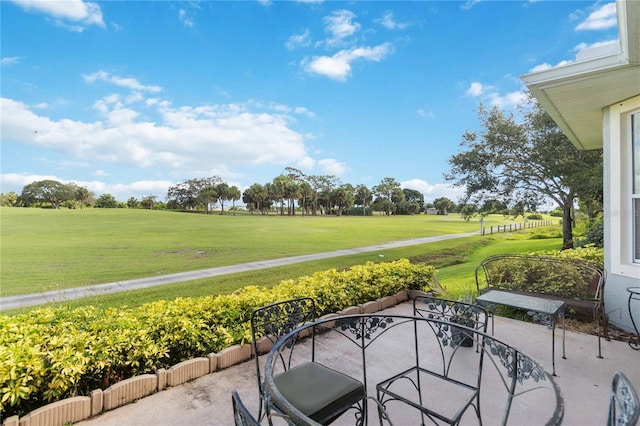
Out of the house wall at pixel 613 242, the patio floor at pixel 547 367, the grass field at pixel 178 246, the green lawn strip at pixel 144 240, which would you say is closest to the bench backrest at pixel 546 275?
the house wall at pixel 613 242

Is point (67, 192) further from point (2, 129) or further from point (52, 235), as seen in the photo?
point (2, 129)

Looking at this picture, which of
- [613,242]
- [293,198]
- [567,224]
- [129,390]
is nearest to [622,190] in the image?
[613,242]

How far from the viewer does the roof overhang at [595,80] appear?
1.97m

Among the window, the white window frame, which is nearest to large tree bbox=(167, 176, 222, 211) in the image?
the white window frame

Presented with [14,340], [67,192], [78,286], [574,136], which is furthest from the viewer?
[67,192]

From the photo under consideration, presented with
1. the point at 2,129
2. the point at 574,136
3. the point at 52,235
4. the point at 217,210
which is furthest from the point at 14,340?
the point at 217,210

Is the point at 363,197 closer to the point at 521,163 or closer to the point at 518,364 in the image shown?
the point at 521,163

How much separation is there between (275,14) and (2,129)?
5.60 metres

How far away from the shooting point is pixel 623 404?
802 mm

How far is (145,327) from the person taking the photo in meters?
2.34

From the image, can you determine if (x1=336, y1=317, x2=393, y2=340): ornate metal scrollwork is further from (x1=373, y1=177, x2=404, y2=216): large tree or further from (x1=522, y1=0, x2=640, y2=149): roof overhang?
(x1=373, y1=177, x2=404, y2=216): large tree

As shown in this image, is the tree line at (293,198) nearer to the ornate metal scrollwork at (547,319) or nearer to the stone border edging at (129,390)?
the ornate metal scrollwork at (547,319)

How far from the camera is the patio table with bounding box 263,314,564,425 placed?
52.6 inches

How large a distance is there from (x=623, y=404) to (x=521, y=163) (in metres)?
10.1
